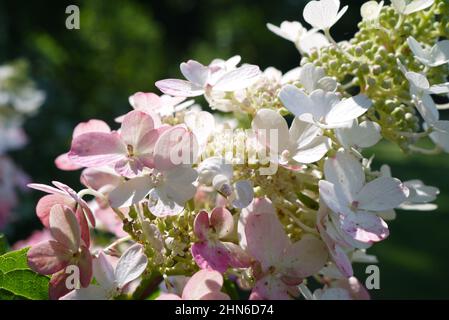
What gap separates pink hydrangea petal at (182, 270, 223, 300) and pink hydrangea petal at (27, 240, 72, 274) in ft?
0.44

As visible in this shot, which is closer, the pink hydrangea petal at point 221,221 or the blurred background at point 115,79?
the pink hydrangea petal at point 221,221

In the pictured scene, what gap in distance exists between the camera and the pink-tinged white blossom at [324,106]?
65cm

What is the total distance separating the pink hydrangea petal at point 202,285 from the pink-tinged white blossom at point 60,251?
11cm

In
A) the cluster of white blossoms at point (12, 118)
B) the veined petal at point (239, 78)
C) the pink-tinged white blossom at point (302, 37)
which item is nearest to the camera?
the veined petal at point (239, 78)

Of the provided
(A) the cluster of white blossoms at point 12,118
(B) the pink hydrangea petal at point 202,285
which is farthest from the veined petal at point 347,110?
(A) the cluster of white blossoms at point 12,118

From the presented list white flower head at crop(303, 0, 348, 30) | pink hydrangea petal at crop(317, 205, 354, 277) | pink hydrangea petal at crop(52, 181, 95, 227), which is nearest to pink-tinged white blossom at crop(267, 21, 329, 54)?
white flower head at crop(303, 0, 348, 30)

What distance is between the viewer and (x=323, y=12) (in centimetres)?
75

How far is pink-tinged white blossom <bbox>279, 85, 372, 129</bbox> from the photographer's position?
25.4 inches

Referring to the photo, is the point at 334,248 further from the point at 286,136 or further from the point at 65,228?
the point at 65,228

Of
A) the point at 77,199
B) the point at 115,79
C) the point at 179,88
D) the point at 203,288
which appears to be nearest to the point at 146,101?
the point at 179,88

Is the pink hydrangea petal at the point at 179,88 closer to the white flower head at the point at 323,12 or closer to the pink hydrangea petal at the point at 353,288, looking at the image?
the white flower head at the point at 323,12

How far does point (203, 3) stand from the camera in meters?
14.3

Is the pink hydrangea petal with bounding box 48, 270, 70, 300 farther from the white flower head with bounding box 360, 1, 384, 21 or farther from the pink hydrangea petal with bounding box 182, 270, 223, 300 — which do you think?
the white flower head with bounding box 360, 1, 384, 21
